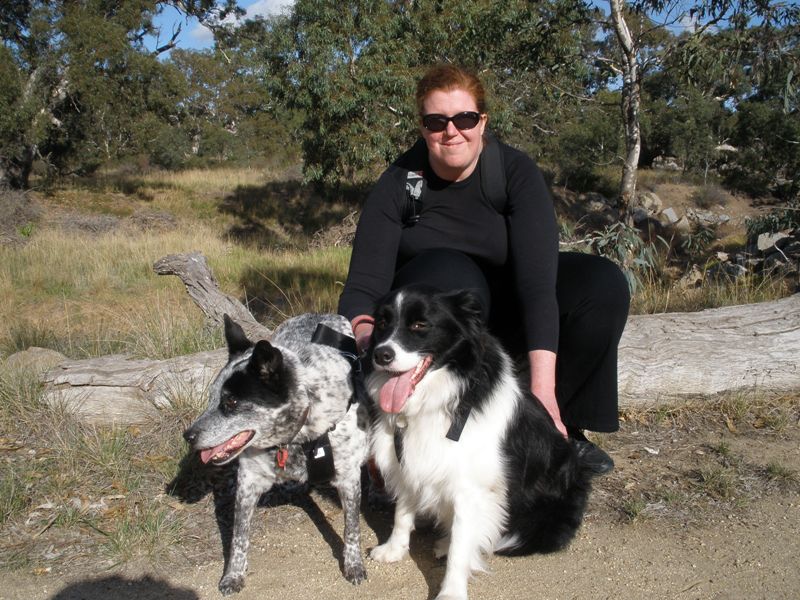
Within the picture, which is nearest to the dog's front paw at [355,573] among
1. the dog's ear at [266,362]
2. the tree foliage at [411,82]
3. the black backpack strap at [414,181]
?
the dog's ear at [266,362]

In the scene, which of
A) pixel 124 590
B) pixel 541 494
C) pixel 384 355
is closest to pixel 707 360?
pixel 541 494

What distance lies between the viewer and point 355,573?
2809mm

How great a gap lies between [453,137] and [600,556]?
2.04 meters

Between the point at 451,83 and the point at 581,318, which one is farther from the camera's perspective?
the point at 581,318

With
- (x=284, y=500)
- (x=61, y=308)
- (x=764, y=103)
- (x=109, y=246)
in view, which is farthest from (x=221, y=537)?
(x=764, y=103)

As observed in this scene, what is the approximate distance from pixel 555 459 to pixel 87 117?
22.2 meters

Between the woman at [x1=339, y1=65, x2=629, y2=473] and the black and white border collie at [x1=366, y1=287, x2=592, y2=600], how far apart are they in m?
0.37

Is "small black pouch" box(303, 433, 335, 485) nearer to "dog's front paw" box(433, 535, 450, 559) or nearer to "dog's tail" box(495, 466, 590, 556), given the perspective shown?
"dog's front paw" box(433, 535, 450, 559)

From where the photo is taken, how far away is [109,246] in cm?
1399

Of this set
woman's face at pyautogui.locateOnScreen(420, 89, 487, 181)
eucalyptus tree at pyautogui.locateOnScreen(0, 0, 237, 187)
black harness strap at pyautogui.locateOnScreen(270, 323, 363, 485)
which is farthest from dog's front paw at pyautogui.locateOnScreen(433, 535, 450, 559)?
eucalyptus tree at pyautogui.locateOnScreen(0, 0, 237, 187)

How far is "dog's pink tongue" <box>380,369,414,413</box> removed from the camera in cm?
245

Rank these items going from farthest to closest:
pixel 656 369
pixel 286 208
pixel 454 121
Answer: pixel 286 208 < pixel 656 369 < pixel 454 121

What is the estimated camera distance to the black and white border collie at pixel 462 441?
2445 millimetres

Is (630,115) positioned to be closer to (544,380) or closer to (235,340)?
(544,380)
